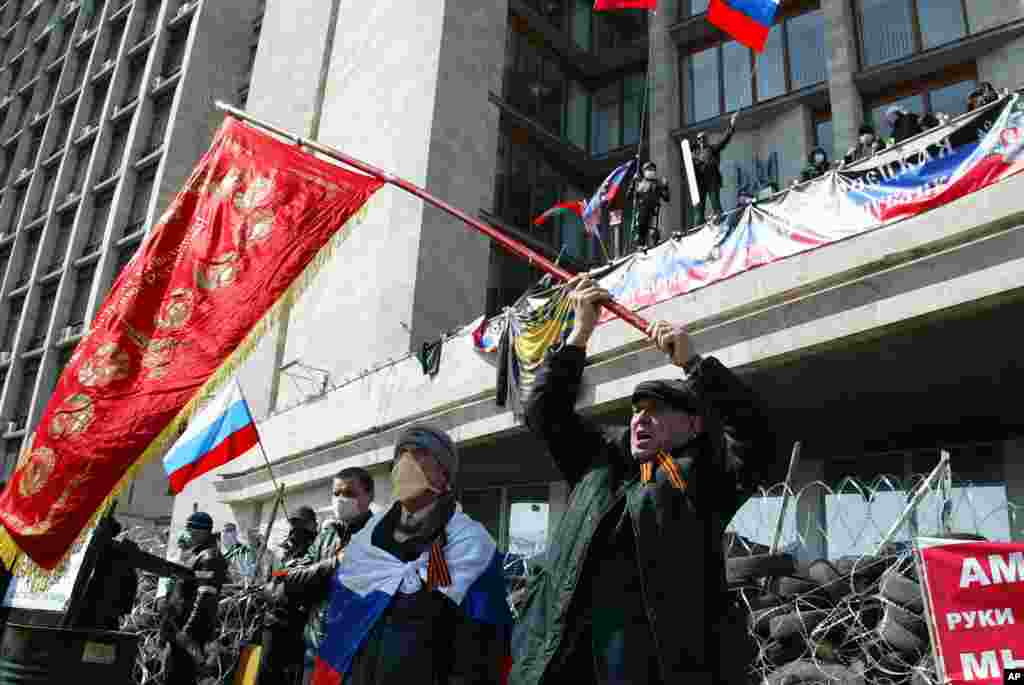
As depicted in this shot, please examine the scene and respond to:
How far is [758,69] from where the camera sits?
22109mm

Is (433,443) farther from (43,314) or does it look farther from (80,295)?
(43,314)

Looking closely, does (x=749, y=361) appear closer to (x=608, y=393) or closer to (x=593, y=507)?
(x=608, y=393)

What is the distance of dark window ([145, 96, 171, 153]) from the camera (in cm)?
3688

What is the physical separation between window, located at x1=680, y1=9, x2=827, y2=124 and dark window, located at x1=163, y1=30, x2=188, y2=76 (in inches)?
974

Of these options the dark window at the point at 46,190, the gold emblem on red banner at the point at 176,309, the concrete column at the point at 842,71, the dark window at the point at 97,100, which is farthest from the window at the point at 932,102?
the dark window at the point at 46,190

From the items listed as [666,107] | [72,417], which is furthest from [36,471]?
[666,107]

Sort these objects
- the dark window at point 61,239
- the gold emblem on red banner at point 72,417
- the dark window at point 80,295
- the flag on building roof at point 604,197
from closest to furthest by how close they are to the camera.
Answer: the gold emblem on red banner at point 72,417 < the flag on building roof at point 604,197 < the dark window at point 80,295 < the dark window at point 61,239

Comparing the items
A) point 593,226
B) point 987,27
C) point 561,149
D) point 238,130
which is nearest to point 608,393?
point 593,226

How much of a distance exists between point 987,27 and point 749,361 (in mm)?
12289

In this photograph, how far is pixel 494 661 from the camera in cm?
337

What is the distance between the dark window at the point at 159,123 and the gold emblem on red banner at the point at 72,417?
34.2 m

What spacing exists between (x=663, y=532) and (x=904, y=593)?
12.6ft

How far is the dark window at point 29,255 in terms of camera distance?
133ft

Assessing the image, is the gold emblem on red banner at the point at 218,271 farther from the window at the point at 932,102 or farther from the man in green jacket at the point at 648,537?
the window at the point at 932,102
